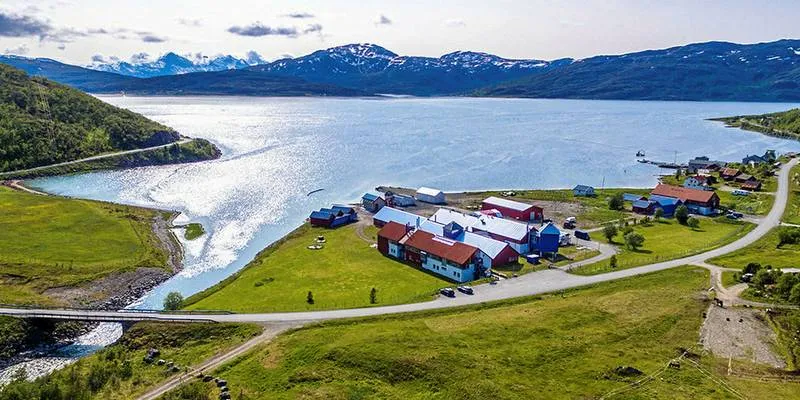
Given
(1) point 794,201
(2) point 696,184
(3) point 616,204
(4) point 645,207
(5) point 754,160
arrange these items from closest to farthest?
(4) point 645,207
(3) point 616,204
(1) point 794,201
(2) point 696,184
(5) point 754,160

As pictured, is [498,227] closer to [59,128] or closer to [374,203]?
[374,203]

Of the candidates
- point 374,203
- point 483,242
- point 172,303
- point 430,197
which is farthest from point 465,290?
point 430,197

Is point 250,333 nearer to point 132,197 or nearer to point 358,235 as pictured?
point 358,235

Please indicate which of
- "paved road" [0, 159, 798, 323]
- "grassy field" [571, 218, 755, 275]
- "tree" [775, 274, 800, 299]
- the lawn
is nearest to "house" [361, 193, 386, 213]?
the lawn

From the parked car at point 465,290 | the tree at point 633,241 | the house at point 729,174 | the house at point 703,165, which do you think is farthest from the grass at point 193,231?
the house at point 703,165

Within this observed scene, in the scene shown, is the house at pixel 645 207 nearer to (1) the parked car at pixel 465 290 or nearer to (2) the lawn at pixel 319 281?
(2) the lawn at pixel 319 281
